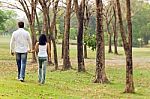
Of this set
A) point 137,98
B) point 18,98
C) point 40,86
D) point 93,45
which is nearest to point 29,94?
point 18,98

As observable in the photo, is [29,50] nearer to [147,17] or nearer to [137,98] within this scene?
[137,98]

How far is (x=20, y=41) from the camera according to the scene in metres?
15.1

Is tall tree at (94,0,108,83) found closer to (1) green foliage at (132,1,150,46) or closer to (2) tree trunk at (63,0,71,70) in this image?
(2) tree trunk at (63,0,71,70)

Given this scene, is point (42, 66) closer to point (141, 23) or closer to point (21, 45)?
point (21, 45)

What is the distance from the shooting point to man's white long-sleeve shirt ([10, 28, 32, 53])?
1516cm

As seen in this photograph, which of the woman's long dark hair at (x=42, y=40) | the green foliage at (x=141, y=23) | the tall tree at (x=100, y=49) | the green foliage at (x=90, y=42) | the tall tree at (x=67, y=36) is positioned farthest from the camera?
the green foliage at (x=141, y=23)

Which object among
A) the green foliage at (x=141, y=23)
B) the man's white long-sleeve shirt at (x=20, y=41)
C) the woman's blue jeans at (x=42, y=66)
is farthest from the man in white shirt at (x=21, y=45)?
the green foliage at (x=141, y=23)

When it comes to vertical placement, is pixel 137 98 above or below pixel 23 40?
below

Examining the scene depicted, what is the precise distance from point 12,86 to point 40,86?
1.52 m

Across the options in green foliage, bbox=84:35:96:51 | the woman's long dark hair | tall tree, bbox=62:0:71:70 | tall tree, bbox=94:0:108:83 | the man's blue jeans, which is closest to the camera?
the man's blue jeans

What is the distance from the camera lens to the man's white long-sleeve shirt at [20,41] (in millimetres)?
15156

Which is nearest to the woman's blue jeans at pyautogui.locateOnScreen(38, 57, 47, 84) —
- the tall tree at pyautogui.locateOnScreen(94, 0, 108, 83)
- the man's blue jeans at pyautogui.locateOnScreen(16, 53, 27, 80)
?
the man's blue jeans at pyautogui.locateOnScreen(16, 53, 27, 80)

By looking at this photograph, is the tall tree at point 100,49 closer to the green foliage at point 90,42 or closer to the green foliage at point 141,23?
the green foliage at point 90,42

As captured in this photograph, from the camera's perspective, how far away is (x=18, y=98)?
11430 millimetres
